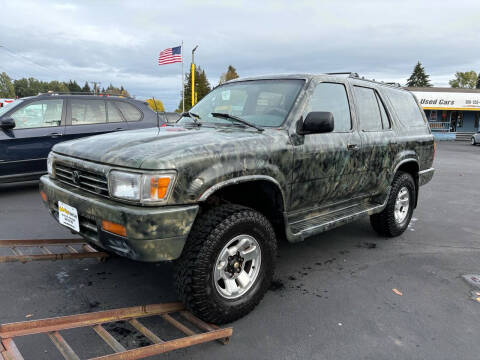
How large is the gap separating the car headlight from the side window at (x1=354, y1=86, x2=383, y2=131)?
2.42m

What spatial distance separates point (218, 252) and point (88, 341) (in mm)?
1051

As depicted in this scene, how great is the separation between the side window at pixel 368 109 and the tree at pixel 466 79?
88867 millimetres

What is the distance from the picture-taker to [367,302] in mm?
2982

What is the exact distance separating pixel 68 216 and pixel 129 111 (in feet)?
17.1

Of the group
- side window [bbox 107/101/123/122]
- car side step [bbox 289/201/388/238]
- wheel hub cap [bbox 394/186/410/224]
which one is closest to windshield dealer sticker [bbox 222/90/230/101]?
car side step [bbox 289/201/388/238]

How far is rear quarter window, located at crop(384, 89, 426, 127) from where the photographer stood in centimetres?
444

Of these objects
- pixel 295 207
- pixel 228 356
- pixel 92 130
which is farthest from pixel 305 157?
pixel 92 130

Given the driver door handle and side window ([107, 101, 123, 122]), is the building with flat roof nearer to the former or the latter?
side window ([107, 101, 123, 122])

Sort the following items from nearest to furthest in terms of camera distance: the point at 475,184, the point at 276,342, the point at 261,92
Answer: the point at 276,342
the point at 261,92
the point at 475,184

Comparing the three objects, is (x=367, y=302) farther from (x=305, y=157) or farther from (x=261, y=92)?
(x=261, y=92)

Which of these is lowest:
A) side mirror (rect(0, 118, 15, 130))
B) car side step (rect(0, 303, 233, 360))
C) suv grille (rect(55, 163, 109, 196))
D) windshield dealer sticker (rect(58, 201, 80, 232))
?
car side step (rect(0, 303, 233, 360))

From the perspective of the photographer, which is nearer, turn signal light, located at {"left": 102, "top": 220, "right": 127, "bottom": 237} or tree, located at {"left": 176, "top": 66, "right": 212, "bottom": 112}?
turn signal light, located at {"left": 102, "top": 220, "right": 127, "bottom": 237}

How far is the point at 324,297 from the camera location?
3051 mm

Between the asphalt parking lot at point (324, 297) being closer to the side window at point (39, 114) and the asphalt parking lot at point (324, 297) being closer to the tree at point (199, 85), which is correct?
the side window at point (39, 114)
